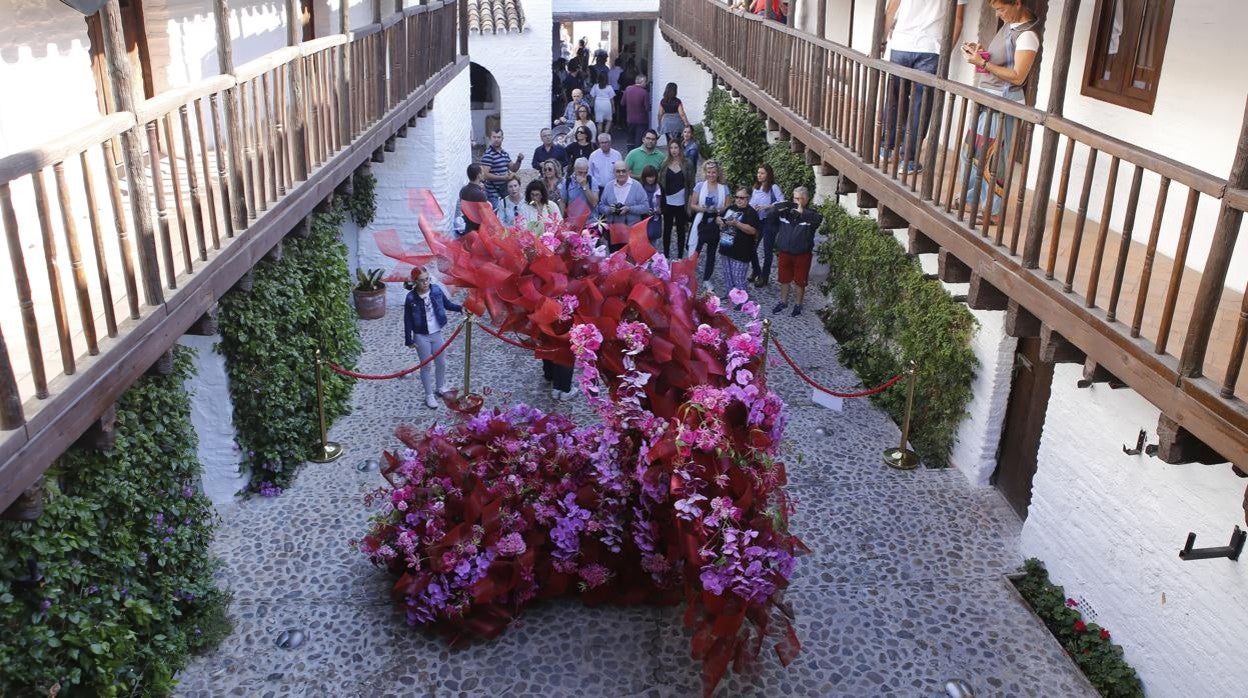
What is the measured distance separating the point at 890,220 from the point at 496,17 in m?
15.5

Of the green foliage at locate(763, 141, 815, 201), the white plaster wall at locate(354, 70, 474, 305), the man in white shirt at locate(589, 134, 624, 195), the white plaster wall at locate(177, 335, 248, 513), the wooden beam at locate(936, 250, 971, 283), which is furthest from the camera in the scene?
the green foliage at locate(763, 141, 815, 201)

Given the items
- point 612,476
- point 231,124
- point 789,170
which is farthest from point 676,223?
point 231,124

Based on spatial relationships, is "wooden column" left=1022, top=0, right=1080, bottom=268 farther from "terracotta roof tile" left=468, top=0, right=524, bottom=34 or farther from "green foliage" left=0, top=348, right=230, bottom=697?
"terracotta roof tile" left=468, top=0, right=524, bottom=34

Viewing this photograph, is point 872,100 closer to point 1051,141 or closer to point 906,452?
point 1051,141

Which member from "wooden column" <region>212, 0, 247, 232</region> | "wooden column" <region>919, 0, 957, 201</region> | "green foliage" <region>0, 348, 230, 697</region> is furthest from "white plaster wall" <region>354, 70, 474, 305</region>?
"wooden column" <region>919, 0, 957, 201</region>

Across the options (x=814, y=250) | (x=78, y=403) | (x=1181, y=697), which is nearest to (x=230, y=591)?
(x=78, y=403)

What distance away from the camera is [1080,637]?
784 cm

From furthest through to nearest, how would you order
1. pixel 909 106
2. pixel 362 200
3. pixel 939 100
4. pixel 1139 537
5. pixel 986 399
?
pixel 362 200
pixel 986 399
pixel 909 106
pixel 939 100
pixel 1139 537

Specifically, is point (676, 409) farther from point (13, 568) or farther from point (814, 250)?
point (814, 250)

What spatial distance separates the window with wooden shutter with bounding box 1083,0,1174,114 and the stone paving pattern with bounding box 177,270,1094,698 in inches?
149

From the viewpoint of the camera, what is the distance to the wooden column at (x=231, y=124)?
22.7 feet

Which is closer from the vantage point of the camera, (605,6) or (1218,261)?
(1218,261)

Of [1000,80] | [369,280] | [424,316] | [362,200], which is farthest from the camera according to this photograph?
[369,280]

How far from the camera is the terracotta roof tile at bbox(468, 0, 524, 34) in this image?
2262 cm
